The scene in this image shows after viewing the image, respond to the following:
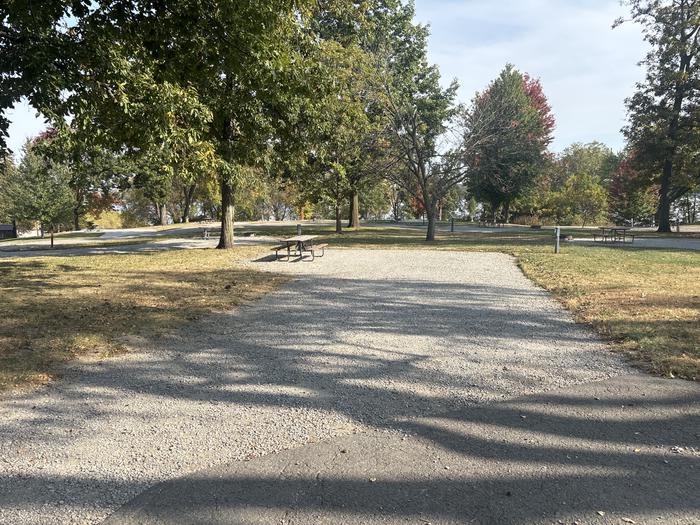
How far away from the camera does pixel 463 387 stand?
13.2ft

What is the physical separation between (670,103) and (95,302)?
32.9 metres

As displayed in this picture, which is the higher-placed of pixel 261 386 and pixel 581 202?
pixel 581 202

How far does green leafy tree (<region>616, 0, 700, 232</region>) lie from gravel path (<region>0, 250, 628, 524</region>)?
2614 centimetres

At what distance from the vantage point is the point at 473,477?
265cm

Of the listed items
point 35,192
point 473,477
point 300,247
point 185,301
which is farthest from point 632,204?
point 473,477

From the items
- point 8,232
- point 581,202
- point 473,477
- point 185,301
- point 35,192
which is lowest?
point 473,477

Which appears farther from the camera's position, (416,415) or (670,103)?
(670,103)

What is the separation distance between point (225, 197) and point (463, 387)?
585 inches

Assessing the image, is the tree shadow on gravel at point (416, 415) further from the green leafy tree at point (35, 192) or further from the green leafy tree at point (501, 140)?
the green leafy tree at point (35, 192)

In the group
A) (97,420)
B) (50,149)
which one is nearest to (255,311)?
(97,420)

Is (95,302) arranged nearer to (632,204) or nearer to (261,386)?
(261,386)

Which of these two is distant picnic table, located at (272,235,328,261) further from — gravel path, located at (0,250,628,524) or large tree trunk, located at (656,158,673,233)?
large tree trunk, located at (656,158,673,233)

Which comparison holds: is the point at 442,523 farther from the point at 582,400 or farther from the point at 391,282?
the point at 391,282

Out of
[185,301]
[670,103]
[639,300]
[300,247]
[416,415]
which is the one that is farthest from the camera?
[670,103]
